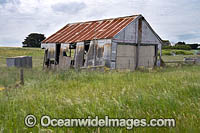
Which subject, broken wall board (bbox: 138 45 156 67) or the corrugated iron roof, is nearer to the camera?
the corrugated iron roof

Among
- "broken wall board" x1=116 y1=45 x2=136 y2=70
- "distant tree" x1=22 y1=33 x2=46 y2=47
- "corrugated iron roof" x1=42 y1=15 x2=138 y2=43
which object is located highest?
"distant tree" x1=22 y1=33 x2=46 y2=47

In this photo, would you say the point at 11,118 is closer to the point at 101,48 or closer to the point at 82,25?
the point at 101,48

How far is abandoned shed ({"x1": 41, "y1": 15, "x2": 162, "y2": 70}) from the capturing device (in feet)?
56.8

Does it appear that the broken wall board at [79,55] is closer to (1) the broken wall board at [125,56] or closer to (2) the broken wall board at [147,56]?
(1) the broken wall board at [125,56]

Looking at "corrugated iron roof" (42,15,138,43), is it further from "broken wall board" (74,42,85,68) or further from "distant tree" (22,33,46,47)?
"distant tree" (22,33,46,47)

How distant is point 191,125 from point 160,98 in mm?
1300

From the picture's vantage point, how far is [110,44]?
16.8m

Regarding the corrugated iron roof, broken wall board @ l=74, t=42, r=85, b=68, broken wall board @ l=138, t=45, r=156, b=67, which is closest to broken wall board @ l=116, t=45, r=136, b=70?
broken wall board @ l=138, t=45, r=156, b=67

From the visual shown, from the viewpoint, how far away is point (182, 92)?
5.22 meters

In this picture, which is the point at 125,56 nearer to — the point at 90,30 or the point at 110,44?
the point at 110,44

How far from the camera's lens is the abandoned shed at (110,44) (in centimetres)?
1731

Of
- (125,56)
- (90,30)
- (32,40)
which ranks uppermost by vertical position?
(32,40)

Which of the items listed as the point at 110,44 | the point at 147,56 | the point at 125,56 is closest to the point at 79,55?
the point at 110,44

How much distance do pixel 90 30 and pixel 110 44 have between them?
4.52m
